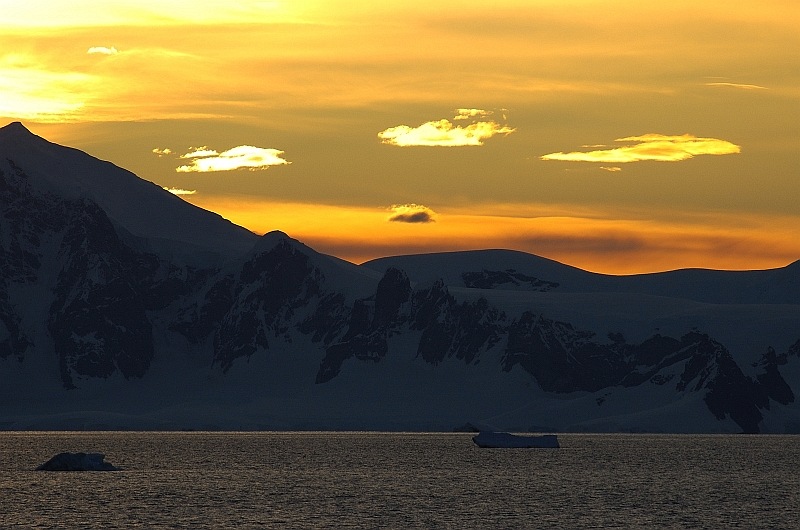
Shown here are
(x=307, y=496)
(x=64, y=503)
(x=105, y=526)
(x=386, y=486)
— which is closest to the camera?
(x=105, y=526)

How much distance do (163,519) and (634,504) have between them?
4854 cm

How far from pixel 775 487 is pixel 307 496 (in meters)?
56.1

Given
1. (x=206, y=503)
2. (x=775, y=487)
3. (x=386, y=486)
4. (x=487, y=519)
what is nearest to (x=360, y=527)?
(x=487, y=519)

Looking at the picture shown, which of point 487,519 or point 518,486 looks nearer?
point 487,519

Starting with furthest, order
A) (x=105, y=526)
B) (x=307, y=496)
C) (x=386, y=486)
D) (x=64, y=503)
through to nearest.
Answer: (x=386, y=486) → (x=307, y=496) → (x=64, y=503) → (x=105, y=526)

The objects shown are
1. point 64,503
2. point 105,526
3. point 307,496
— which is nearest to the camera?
point 105,526

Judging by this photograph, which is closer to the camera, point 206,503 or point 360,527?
point 360,527

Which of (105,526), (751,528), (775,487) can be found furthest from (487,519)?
(775,487)

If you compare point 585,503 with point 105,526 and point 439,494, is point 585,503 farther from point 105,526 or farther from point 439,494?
point 105,526

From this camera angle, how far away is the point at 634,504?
167125mm

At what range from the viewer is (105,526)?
140625 mm

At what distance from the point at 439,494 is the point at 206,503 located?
2727 cm

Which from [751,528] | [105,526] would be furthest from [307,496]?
[751,528]

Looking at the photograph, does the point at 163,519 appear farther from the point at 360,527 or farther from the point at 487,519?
the point at 487,519
